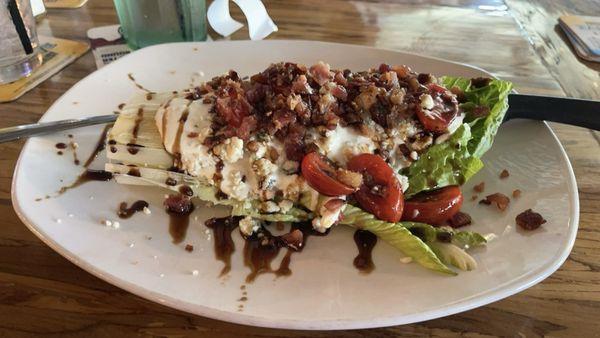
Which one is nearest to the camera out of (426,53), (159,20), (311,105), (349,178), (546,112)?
(349,178)

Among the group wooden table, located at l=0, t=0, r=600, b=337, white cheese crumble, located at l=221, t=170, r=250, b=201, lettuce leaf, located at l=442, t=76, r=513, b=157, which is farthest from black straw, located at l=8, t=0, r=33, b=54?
lettuce leaf, located at l=442, t=76, r=513, b=157

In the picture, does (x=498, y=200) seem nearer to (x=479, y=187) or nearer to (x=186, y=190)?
(x=479, y=187)

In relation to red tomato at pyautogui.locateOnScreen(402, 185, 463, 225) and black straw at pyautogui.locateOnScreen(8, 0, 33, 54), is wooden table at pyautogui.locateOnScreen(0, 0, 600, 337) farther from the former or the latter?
red tomato at pyautogui.locateOnScreen(402, 185, 463, 225)

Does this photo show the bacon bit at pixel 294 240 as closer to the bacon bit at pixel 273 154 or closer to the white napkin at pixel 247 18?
the bacon bit at pixel 273 154

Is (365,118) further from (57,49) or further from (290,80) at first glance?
(57,49)

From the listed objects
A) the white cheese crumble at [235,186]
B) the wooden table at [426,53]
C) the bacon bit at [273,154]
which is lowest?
the wooden table at [426,53]

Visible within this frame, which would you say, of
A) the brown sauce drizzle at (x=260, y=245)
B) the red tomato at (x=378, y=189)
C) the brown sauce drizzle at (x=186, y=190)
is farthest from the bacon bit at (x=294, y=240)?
the brown sauce drizzle at (x=186, y=190)

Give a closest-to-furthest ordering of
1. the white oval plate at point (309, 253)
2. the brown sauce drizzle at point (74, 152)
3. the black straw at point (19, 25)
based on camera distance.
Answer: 1. the white oval plate at point (309, 253)
2. the brown sauce drizzle at point (74, 152)
3. the black straw at point (19, 25)

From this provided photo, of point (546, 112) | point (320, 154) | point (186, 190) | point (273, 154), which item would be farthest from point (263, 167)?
point (546, 112)
